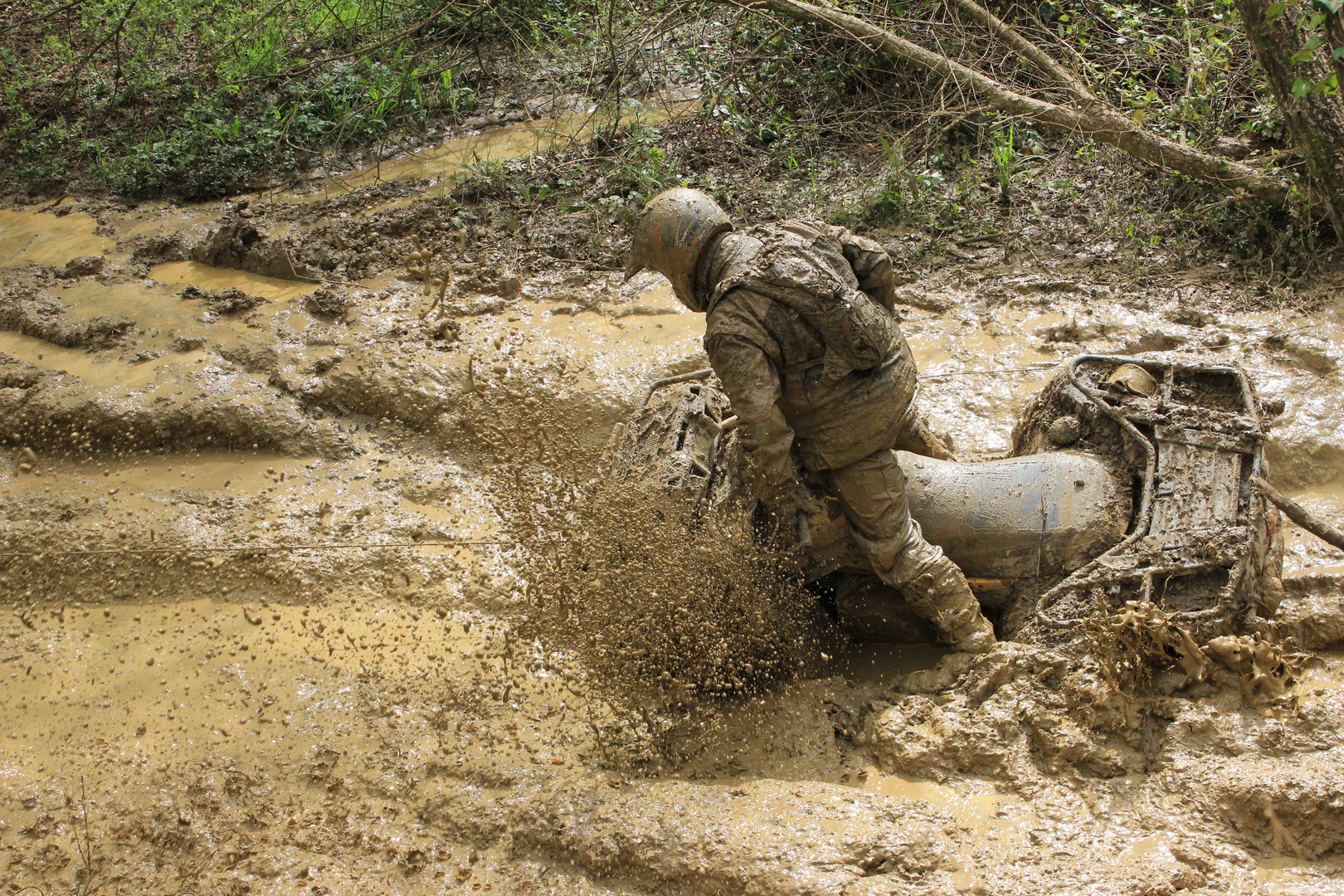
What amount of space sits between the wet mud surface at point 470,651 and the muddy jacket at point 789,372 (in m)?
0.81

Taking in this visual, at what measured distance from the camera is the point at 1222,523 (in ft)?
10.5

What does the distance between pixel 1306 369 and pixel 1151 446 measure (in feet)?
6.02

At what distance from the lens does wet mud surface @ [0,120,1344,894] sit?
2.75 m

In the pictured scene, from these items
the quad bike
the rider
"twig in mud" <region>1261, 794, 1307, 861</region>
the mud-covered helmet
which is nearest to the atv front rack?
the quad bike

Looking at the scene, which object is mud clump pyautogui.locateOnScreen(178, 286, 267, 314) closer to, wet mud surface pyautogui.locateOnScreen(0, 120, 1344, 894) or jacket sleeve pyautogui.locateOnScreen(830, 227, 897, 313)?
wet mud surface pyautogui.locateOnScreen(0, 120, 1344, 894)

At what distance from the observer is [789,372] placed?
3.31 meters

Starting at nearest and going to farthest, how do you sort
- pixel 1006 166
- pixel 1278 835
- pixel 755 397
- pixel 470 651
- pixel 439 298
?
pixel 1278 835, pixel 755 397, pixel 470 651, pixel 439 298, pixel 1006 166

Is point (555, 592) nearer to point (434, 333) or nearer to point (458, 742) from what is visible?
point (458, 742)

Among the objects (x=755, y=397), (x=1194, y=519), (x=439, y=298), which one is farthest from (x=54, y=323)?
(x=1194, y=519)

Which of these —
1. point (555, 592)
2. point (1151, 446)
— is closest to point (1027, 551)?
point (1151, 446)

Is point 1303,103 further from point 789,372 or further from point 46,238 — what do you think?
point 46,238

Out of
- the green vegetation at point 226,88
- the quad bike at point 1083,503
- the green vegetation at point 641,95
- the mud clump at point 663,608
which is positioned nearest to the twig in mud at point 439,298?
the green vegetation at point 641,95

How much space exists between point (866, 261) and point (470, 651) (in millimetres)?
2081

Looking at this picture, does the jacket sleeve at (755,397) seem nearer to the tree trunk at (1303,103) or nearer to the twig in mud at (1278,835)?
the twig in mud at (1278,835)
